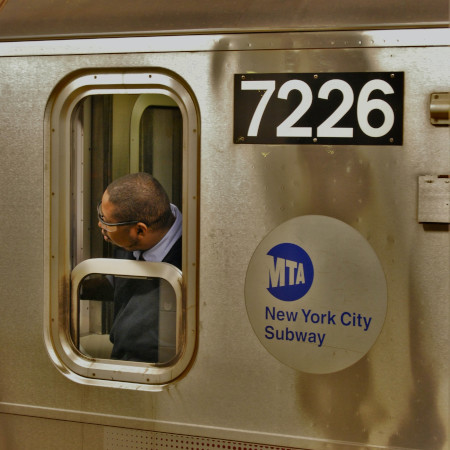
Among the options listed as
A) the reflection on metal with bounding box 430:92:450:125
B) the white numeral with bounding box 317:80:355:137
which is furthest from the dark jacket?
the reflection on metal with bounding box 430:92:450:125

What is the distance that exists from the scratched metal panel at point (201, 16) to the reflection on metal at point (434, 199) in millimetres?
532

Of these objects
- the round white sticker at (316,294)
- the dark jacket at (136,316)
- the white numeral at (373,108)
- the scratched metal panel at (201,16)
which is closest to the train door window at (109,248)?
the dark jacket at (136,316)

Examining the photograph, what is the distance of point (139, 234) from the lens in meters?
2.56

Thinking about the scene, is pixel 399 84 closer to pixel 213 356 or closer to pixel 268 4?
pixel 268 4

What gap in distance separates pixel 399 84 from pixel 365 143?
0.75 feet

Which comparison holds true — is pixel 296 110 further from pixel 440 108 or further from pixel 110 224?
pixel 110 224

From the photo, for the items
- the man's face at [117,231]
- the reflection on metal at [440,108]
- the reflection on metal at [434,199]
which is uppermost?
the reflection on metal at [440,108]

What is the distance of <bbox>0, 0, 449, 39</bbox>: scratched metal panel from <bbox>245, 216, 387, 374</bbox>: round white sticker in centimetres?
71

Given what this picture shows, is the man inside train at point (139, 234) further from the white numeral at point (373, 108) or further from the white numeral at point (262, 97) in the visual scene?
the white numeral at point (373, 108)

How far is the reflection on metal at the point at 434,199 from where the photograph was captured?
2.14 meters

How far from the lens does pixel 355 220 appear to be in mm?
2229

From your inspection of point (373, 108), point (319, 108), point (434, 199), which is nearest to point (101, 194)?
point (319, 108)

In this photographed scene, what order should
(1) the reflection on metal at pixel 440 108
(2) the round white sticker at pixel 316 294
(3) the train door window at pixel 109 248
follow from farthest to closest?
(3) the train door window at pixel 109 248 → (2) the round white sticker at pixel 316 294 → (1) the reflection on metal at pixel 440 108

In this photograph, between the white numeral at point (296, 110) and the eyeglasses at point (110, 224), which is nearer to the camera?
the white numeral at point (296, 110)
